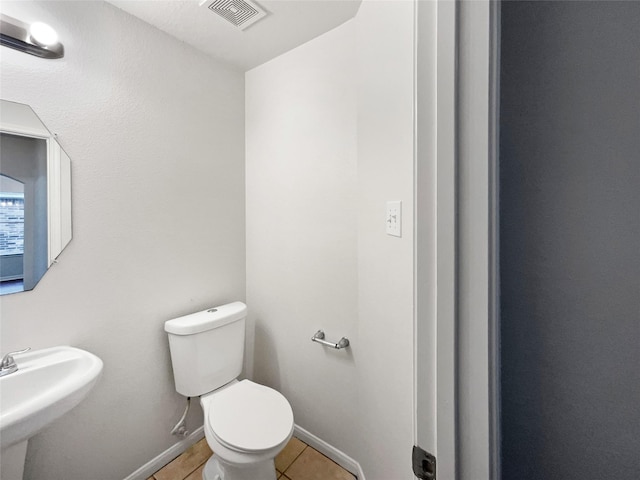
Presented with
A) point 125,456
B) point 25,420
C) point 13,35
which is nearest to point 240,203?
point 13,35

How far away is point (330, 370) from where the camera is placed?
1.46m

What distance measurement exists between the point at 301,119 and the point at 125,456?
6.15ft

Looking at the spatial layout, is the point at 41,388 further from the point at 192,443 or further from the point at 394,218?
the point at 394,218

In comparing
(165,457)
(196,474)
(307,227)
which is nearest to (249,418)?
(196,474)

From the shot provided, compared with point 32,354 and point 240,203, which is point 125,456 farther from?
point 240,203

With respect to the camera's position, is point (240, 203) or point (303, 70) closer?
point (303, 70)

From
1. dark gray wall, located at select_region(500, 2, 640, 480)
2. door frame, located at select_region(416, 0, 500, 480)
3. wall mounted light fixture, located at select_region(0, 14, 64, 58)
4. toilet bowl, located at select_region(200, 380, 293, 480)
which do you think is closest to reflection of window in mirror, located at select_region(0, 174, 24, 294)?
wall mounted light fixture, located at select_region(0, 14, 64, 58)

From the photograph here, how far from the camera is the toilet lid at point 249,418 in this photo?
107cm

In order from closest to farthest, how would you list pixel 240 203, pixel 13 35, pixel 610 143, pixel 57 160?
pixel 610 143 < pixel 13 35 < pixel 57 160 < pixel 240 203

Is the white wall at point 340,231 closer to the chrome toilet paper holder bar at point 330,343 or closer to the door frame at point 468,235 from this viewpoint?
the chrome toilet paper holder bar at point 330,343

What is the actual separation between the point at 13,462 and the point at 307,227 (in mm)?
1372

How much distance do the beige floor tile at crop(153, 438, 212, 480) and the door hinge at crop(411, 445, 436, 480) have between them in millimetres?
1464

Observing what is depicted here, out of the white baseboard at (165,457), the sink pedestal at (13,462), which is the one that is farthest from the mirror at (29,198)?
the white baseboard at (165,457)

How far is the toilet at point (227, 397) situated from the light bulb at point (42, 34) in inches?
47.9
